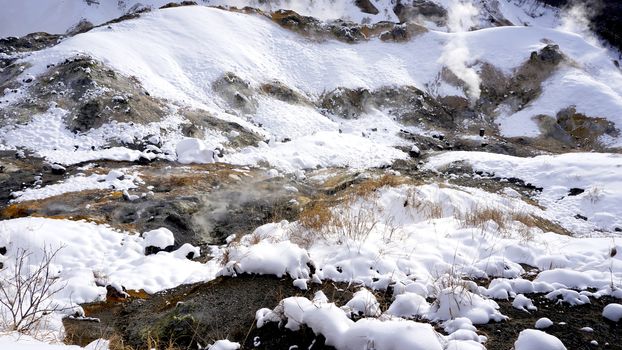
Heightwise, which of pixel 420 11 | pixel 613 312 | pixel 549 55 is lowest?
pixel 613 312

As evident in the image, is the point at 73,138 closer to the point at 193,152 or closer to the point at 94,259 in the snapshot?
the point at 193,152

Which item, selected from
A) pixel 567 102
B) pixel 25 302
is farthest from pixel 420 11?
pixel 25 302

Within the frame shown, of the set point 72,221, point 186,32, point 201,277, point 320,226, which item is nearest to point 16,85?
point 186,32

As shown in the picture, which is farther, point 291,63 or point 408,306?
point 291,63

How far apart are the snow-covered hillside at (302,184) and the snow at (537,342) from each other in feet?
0.06

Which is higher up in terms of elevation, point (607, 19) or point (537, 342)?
point (607, 19)

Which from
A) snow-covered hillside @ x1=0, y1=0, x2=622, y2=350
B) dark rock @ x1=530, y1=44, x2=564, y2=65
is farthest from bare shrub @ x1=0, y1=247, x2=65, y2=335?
dark rock @ x1=530, y1=44, x2=564, y2=65

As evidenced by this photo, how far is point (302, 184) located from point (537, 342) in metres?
11.3

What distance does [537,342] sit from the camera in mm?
2869

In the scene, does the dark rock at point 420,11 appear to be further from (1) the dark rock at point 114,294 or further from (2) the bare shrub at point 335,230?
Result: (1) the dark rock at point 114,294

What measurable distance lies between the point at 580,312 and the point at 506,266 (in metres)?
1.10

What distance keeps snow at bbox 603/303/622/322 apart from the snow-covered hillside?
13mm

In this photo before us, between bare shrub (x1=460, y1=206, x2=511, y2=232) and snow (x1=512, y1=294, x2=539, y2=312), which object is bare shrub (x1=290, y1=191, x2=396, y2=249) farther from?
snow (x1=512, y1=294, x2=539, y2=312)

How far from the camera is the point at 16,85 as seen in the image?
18625 mm
